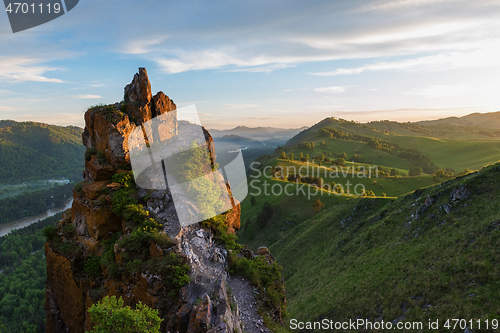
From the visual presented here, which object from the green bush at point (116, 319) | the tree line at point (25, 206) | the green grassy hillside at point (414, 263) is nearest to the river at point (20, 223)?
the tree line at point (25, 206)

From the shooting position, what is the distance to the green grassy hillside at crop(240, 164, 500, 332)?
2158 cm

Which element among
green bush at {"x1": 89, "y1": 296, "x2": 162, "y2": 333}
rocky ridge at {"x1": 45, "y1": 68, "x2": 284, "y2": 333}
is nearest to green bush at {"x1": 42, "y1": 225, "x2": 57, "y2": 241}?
rocky ridge at {"x1": 45, "y1": 68, "x2": 284, "y2": 333}

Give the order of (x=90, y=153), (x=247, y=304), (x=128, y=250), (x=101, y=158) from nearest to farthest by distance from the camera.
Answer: (x=128, y=250)
(x=247, y=304)
(x=101, y=158)
(x=90, y=153)

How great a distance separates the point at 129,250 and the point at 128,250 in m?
0.06

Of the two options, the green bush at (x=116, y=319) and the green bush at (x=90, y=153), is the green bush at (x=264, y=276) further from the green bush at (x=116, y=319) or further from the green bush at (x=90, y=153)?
the green bush at (x=90, y=153)

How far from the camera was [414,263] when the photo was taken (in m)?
28.6

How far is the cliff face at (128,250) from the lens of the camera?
1344 cm

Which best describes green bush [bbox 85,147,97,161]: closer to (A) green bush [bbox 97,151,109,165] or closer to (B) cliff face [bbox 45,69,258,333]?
(B) cliff face [bbox 45,69,258,333]

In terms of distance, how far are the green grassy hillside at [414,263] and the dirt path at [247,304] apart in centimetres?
1754

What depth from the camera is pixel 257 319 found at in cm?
1468

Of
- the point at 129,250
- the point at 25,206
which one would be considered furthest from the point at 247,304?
the point at 25,206

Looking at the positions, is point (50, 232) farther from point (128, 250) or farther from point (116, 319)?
point (116, 319)

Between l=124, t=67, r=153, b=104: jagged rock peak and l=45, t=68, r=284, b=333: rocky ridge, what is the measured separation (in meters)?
0.10

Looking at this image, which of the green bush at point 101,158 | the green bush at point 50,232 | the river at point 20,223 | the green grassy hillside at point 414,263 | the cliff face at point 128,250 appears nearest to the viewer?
the cliff face at point 128,250
